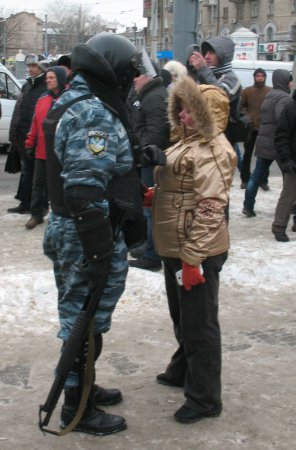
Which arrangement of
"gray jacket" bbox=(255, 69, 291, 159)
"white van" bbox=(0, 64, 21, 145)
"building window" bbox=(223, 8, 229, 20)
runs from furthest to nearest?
"building window" bbox=(223, 8, 229, 20) → "white van" bbox=(0, 64, 21, 145) → "gray jacket" bbox=(255, 69, 291, 159)

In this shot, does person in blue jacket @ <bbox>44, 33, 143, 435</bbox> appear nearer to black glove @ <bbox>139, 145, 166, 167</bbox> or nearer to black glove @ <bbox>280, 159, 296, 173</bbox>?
black glove @ <bbox>139, 145, 166, 167</bbox>

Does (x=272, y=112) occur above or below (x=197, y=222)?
above

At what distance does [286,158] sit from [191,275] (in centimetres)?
425

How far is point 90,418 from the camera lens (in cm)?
368

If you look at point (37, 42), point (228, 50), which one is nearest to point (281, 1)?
point (37, 42)

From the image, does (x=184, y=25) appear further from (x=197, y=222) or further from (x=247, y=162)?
(x=197, y=222)

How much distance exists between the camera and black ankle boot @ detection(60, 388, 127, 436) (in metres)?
3.59

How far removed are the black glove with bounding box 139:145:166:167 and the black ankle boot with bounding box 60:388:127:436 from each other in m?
1.19

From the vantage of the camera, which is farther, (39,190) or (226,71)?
(39,190)

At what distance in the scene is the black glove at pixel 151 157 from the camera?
11.6 feet

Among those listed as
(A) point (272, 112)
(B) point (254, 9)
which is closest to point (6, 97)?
(A) point (272, 112)

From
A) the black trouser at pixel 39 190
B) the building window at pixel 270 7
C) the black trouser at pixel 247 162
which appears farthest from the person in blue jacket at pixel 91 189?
the building window at pixel 270 7

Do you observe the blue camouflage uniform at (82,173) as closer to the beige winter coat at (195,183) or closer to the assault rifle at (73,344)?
the assault rifle at (73,344)

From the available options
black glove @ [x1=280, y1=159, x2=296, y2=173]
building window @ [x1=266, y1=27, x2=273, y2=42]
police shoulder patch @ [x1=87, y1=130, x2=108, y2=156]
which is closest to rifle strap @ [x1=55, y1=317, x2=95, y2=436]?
police shoulder patch @ [x1=87, y1=130, x2=108, y2=156]
